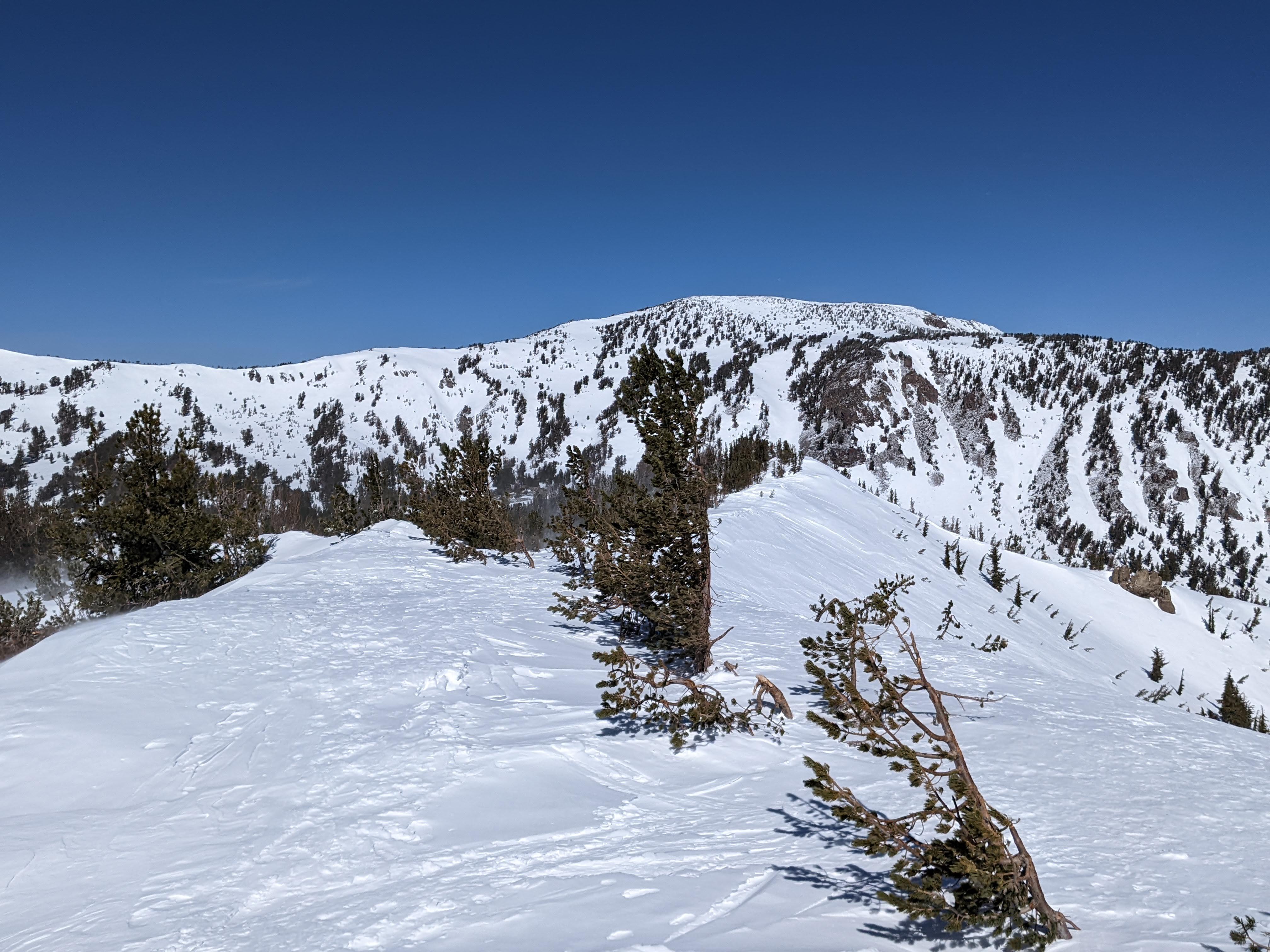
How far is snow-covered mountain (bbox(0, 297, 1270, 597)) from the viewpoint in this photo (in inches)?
2488

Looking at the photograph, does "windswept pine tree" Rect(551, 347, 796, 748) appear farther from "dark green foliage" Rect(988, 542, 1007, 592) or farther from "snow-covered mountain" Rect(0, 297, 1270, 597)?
"snow-covered mountain" Rect(0, 297, 1270, 597)

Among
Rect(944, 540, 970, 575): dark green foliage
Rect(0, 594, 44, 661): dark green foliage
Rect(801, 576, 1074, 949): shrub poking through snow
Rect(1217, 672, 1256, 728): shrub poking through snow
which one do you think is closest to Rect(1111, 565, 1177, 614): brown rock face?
Rect(1217, 672, 1256, 728): shrub poking through snow

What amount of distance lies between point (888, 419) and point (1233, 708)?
180ft

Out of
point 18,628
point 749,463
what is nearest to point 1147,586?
point 749,463

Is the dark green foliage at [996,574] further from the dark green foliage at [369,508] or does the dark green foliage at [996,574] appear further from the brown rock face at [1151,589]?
the dark green foliage at [369,508]

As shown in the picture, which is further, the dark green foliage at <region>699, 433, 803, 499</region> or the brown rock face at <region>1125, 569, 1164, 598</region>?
the brown rock face at <region>1125, 569, 1164, 598</region>

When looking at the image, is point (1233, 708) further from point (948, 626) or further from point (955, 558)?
point (948, 626)

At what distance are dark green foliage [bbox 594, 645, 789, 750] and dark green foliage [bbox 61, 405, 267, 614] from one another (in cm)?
1313

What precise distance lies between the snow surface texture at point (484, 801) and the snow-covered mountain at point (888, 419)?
37058 mm

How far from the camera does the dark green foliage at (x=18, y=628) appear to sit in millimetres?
11617

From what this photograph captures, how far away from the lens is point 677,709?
674 cm

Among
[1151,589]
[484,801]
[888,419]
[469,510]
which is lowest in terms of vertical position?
[1151,589]

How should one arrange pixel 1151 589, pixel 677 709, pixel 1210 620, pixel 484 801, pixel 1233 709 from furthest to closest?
pixel 1151 589, pixel 1210 620, pixel 1233 709, pixel 677 709, pixel 484 801

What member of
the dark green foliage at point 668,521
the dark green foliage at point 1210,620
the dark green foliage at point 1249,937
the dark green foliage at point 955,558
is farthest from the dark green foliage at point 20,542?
the dark green foliage at point 1210,620
